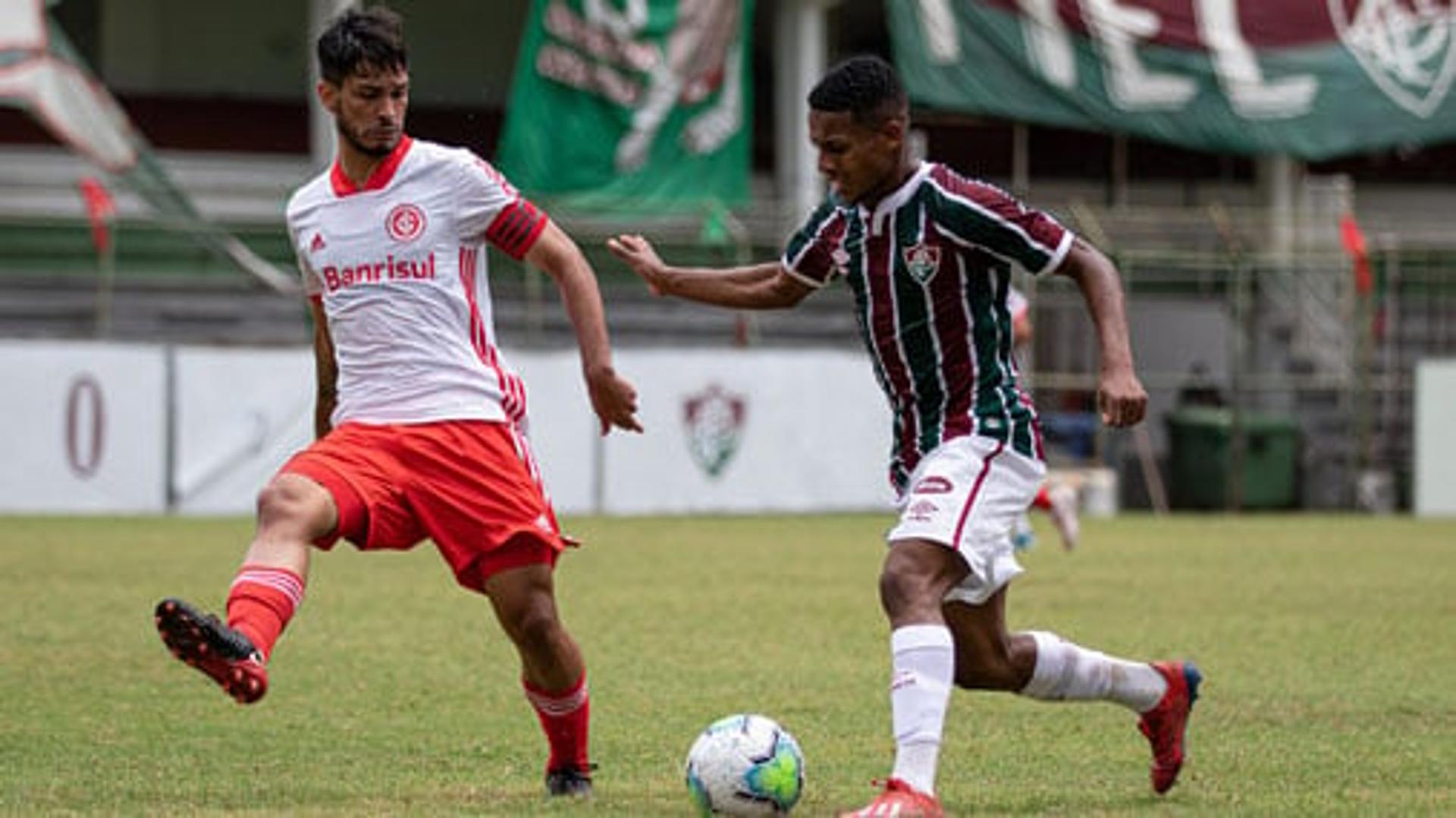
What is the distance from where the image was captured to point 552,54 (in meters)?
29.6

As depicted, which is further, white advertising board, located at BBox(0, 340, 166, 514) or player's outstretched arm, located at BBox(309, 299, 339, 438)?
white advertising board, located at BBox(0, 340, 166, 514)

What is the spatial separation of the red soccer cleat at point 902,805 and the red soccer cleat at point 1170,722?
1.20 m

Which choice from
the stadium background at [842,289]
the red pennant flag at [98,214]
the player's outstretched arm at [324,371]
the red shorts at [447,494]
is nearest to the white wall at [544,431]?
the stadium background at [842,289]

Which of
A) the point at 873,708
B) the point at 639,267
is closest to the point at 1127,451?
the point at 873,708

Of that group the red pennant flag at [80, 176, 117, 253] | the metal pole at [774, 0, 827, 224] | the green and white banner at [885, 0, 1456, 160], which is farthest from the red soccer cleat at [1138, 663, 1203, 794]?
the metal pole at [774, 0, 827, 224]

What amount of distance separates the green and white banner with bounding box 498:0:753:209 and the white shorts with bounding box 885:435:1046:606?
2264cm

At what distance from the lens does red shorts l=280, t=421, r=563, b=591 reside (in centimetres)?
691

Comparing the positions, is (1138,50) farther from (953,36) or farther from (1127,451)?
(1127,451)

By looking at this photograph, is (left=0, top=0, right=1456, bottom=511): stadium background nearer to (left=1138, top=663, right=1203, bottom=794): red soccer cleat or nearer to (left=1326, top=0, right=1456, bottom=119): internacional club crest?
(left=1326, top=0, right=1456, bottom=119): internacional club crest

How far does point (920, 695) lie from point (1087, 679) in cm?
105

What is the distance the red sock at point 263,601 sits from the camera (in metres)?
6.36

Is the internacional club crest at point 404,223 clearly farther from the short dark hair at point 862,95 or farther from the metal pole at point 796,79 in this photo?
the metal pole at point 796,79

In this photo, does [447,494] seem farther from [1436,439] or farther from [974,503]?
[1436,439]

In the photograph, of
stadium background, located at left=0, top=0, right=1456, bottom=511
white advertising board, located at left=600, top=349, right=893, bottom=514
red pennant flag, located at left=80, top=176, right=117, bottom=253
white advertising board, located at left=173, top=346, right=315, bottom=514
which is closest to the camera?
white advertising board, located at left=173, top=346, right=315, bottom=514
